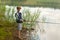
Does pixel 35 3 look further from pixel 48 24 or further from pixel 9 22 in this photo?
pixel 9 22

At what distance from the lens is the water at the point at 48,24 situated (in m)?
1.94

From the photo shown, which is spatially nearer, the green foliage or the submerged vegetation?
the submerged vegetation

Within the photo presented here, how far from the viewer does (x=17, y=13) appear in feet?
5.70

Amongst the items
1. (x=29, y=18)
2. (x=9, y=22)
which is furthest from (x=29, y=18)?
(x=9, y=22)

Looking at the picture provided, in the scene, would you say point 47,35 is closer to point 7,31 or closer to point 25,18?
point 25,18

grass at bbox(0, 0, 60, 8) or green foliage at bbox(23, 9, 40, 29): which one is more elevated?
grass at bbox(0, 0, 60, 8)

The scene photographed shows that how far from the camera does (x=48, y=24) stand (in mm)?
2107

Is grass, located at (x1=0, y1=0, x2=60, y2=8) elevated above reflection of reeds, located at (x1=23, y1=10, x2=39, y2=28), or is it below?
above

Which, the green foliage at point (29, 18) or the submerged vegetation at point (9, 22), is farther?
the green foliage at point (29, 18)

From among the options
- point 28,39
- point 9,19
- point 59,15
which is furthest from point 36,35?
point 59,15

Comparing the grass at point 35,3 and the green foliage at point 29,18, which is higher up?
the grass at point 35,3

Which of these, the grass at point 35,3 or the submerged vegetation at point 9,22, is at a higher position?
the grass at point 35,3

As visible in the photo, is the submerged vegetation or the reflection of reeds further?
the reflection of reeds

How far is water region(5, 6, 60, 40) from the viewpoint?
6.36 ft
